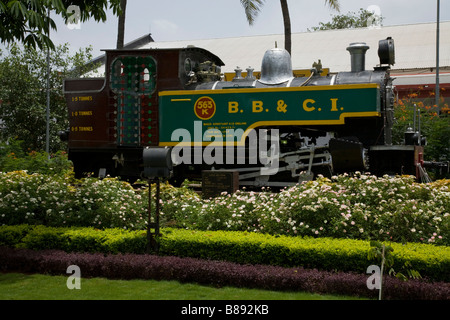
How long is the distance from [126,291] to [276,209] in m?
2.94

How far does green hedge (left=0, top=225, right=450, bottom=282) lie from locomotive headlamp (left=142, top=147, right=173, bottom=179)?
35.8 inches

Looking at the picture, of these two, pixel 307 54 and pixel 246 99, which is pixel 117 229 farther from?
pixel 307 54

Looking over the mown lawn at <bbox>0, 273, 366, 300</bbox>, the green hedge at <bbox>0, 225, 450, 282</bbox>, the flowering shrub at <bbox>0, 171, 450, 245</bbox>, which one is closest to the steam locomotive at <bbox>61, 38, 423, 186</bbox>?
the flowering shrub at <bbox>0, 171, 450, 245</bbox>

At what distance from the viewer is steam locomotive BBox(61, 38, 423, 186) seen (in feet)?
37.1

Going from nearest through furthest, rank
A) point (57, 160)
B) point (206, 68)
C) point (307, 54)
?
1. point (206, 68)
2. point (57, 160)
3. point (307, 54)

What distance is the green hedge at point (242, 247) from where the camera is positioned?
20.9ft

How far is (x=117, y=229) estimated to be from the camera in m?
8.14

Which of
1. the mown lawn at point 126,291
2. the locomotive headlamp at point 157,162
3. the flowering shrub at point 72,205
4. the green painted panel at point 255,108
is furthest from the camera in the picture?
the green painted panel at point 255,108

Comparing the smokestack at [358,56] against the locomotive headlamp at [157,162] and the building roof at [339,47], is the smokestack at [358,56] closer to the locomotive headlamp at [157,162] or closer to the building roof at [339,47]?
the locomotive headlamp at [157,162]

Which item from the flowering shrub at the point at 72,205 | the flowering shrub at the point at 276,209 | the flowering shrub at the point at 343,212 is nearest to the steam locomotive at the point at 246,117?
the flowering shrub at the point at 276,209

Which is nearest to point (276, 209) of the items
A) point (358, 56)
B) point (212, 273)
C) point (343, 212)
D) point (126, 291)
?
point (343, 212)

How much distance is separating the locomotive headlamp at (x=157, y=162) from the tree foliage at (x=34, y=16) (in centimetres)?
242
